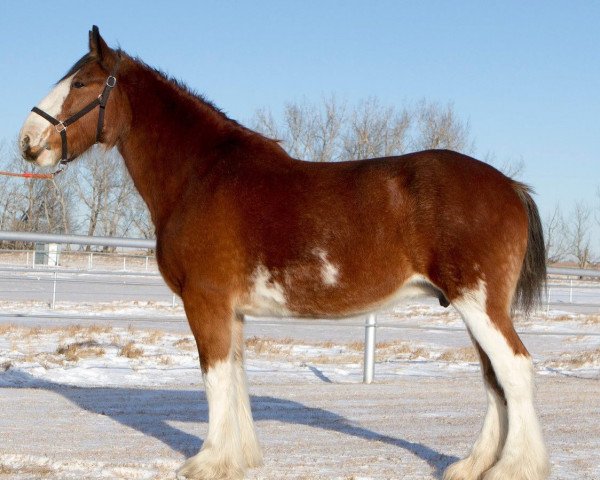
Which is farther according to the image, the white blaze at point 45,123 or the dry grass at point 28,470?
the white blaze at point 45,123

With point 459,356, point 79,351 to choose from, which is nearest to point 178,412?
point 79,351

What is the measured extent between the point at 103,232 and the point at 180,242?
139 feet

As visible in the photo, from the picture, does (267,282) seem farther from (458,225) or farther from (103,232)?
(103,232)

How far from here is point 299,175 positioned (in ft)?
14.3

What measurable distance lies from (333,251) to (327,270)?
11 centimetres

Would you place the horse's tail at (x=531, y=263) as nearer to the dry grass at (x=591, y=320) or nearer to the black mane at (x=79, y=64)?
the black mane at (x=79, y=64)

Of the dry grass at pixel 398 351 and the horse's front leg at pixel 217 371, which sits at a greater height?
the horse's front leg at pixel 217 371

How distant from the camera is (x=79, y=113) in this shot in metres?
4.71

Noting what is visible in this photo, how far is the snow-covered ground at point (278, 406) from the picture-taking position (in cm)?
443

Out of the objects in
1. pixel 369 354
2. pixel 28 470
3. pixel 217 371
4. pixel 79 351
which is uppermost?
pixel 217 371

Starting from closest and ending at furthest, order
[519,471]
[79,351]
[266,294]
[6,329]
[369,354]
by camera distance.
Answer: [519,471], [266,294], [369,354], [79,351], [6,329]

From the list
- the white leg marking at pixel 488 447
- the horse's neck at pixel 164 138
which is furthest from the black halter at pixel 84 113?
the white leg marking at pixel 488 447

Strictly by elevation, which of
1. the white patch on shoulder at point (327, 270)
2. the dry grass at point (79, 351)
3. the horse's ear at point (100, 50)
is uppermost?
the horse's ear at point (100, 50)

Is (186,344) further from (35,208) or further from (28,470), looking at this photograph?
(35,208)
